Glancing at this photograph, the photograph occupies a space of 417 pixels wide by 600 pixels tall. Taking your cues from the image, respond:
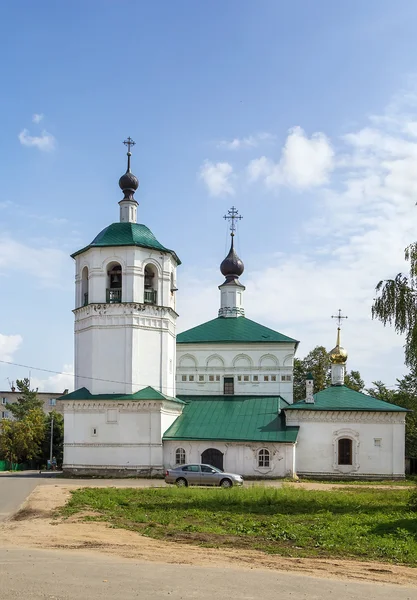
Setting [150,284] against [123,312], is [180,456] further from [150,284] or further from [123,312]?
[150,284]

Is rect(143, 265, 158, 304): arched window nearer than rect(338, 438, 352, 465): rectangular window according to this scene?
No

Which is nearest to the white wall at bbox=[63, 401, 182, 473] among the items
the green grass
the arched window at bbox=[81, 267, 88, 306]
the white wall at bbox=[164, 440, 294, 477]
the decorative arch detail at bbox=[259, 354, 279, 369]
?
the white wall at bbox=[164, 440, 294, 477]

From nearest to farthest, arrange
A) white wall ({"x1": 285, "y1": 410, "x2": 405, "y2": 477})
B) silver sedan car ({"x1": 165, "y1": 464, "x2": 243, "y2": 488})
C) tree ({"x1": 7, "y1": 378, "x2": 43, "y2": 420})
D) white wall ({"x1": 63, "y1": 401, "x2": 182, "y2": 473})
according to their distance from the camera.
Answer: silver sedan car ({"x1": 165, "y1": 464, "x2": 243, "y2": 488}) → white wall ({"x1": 63, "y1": 401, "x2": 182, "y2": 473}) → white wall ({"x1": 285, "y1": 410, "x2": 405, "y2": 477}) → tree ({"x1": 7, "y1": 378, "x2": 43, "y2": 420})

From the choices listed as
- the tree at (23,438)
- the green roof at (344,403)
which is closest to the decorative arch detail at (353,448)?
the green roof at (344,403)

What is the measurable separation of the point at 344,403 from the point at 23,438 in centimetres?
2667

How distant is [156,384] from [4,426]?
23444 millimetres

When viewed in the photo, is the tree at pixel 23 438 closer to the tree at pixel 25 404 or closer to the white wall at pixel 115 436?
the tree at pixel 25 404

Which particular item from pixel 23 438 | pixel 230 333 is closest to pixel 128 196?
pixel 230 333

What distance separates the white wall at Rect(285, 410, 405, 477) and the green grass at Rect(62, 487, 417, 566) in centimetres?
1124

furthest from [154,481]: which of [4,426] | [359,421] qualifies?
[4,426]

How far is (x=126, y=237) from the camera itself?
35406 mm

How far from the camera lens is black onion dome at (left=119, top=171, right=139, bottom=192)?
3759cm

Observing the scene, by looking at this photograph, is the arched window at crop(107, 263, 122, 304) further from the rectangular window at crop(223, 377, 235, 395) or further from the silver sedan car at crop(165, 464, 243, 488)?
the silver sedan car at crop(165, 464, 243, 488)

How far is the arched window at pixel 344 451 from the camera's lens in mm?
35094
